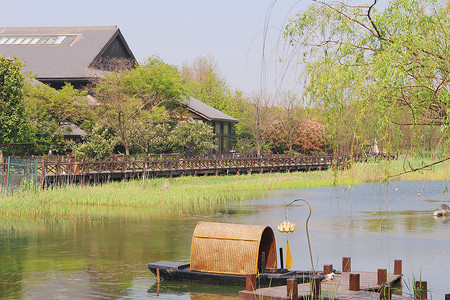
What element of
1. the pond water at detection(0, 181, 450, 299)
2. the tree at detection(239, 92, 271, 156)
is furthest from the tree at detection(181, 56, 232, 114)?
the pond water at detection(0, 181, 450, 299)

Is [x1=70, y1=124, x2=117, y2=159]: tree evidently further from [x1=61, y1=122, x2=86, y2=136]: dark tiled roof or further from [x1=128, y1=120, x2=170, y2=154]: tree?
[x1=128, y1=120, x2=170, y2=154]: tree

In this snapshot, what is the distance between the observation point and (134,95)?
47875mm

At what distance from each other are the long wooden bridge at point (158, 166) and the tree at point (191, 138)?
1187 millimetres

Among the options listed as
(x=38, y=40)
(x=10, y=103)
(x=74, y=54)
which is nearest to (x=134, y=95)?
(x=10, y=103)

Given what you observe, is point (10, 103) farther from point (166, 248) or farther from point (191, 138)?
point (166, 248)

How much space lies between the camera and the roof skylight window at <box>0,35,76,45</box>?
59375 mm

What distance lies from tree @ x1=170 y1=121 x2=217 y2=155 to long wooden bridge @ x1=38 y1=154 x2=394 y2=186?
119cm

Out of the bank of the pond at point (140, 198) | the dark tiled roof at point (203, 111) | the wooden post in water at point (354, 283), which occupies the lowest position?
the wooden post in water at point (354, 283)

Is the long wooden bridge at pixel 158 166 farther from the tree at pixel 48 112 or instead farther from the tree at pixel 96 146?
the tree at pixel 48 112

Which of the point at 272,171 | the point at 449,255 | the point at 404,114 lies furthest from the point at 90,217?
the point at 272,171

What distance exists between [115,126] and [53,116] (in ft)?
14.3

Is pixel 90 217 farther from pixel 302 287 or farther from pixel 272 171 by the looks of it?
pixel 272 171

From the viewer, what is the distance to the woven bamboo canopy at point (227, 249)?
13.3 m

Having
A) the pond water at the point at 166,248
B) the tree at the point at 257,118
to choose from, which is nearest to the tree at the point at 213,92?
the tree at the point at 257,118
